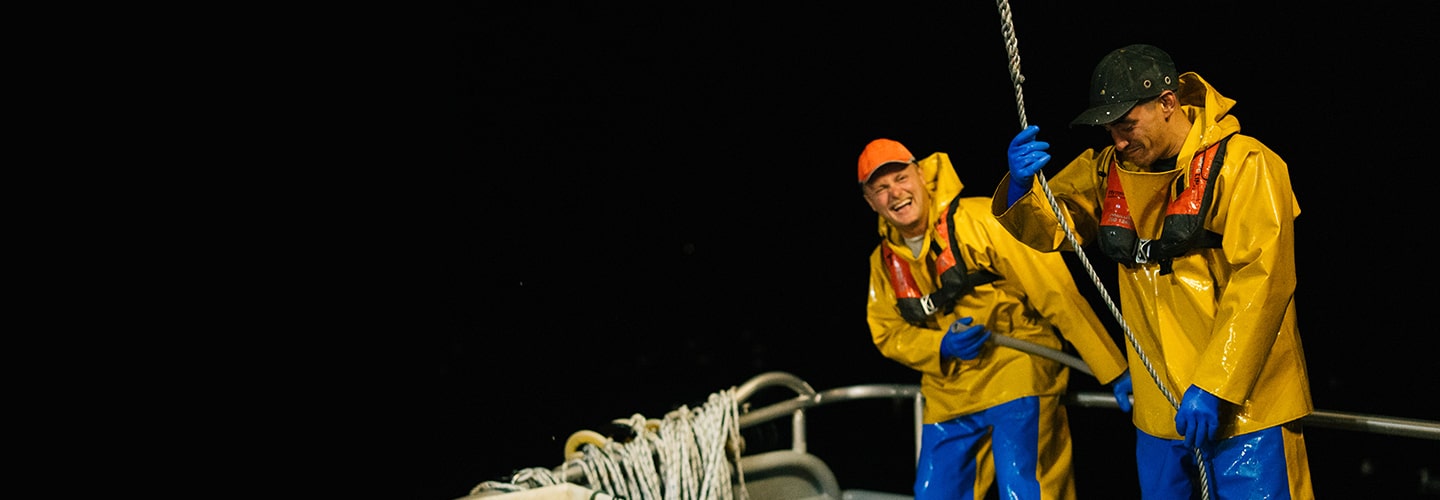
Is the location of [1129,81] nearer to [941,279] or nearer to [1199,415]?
[1199,415]

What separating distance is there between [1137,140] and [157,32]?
4.01 m

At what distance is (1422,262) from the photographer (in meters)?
5.45

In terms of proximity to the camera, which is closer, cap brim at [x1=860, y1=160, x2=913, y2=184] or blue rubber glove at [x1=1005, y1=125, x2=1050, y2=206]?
blue rubber glove at [x1=1005, y1=125, x2=1050, y2=206]

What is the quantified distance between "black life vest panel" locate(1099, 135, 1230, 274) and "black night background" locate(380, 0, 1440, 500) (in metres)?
2.02

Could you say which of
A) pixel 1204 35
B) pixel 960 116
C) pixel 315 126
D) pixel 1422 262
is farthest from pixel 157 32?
pixel 1422 262

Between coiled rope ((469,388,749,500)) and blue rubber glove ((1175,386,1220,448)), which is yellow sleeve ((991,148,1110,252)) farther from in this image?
coiled rope ((469,388,749,500))

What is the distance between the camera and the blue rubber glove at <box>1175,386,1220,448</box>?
2.03 meters

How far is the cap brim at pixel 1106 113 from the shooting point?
6.86ft

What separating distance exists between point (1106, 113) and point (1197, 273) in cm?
33

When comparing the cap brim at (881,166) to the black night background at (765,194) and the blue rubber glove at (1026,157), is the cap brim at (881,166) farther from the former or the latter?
the black night background at (765,194)

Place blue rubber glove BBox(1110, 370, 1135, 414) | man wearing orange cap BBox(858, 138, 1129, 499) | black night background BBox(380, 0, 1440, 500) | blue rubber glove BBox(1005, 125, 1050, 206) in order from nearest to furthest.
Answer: blue rubber glove BBox(1005, 125, 1050, 206), blue rubber glove BBox(1110, 370, 1135, 414), man wearing orange cap BBox(858, 138, 1129, 499), black night background BBox(380, 0, 1440, 500)

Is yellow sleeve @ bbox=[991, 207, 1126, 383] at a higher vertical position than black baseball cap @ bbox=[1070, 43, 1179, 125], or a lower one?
lower

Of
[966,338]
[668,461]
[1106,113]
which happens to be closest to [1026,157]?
[1106,113]

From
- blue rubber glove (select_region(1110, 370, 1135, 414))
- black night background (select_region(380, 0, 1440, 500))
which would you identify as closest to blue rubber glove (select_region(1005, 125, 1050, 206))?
blue rubber glove (select_region(1110, 370, 1135, 414))
